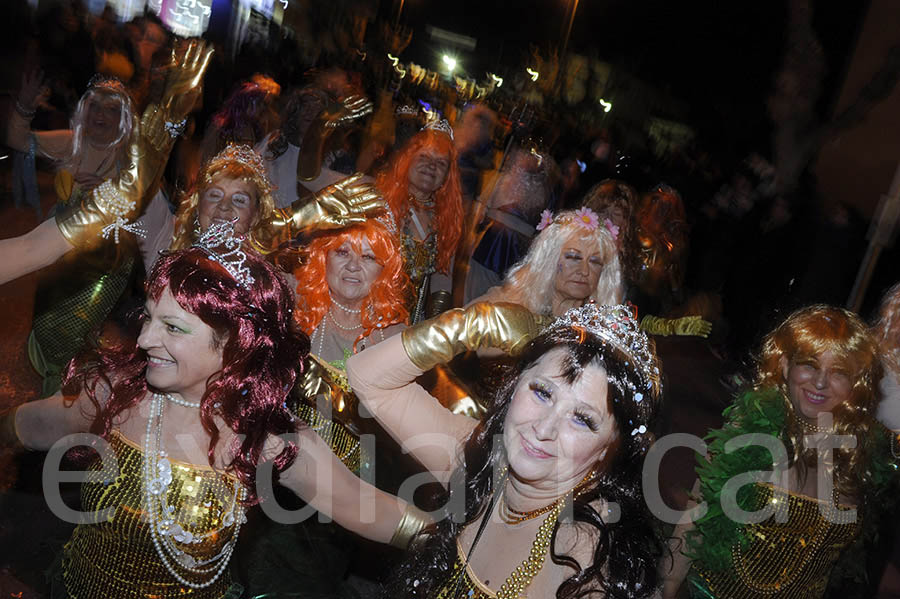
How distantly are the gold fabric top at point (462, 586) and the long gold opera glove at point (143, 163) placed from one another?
1694mm

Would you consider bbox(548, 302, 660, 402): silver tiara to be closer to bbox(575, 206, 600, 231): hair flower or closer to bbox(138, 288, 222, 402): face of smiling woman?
bbox(138, 288, 222, 402): face of smiling woman

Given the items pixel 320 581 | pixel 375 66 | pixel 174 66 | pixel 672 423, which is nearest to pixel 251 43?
pixel 375 66

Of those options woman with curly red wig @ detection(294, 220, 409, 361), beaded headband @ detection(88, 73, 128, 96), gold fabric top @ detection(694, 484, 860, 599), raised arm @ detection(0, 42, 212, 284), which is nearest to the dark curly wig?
gold fabric top @ detection(694, 484, 860, 599)

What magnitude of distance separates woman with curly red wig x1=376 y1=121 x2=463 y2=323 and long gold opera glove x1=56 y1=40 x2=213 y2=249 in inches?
69.5

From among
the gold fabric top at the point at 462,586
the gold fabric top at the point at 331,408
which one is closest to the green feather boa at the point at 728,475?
the gold fabric top at the point at 462,586

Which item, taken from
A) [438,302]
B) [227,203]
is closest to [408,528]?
[227,203]

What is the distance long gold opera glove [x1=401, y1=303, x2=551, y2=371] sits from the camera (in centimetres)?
197

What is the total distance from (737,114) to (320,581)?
295 inches

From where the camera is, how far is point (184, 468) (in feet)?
6.10

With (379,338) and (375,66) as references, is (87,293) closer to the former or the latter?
(379,338)

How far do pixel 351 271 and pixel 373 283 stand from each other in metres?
0.16

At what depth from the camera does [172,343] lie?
→ 1743mm

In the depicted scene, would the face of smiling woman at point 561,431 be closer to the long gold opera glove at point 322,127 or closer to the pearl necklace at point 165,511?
the pearl necklace at point 165,511

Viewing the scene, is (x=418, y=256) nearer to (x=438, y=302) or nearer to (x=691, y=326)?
(x=438, y=302)
